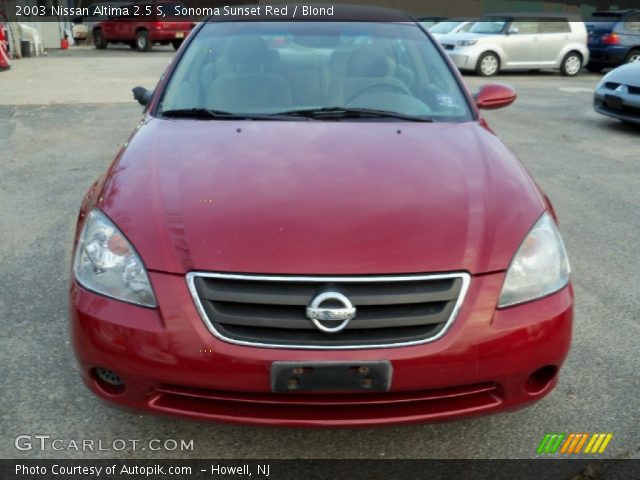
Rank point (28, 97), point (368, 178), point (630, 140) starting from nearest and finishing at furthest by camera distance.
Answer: point (368, 178), point (630, 140), point (28, 97)

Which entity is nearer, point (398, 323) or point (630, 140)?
point (398, 323)

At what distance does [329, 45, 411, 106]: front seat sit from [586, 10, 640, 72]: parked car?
1534 cm

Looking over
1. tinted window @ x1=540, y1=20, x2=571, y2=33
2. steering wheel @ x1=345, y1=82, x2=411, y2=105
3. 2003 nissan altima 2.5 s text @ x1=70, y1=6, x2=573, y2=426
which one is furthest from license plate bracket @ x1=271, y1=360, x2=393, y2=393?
Answer: tinted window @ x1=540, y1=20, x2=571, y2=33

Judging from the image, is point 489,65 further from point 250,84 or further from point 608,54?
point 250,84

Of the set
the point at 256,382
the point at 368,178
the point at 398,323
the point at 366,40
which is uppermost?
the point at 366,40

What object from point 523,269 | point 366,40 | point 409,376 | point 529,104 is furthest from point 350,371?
point 529,104

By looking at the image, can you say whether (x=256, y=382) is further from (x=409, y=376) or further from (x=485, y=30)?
(x=485, y=30)

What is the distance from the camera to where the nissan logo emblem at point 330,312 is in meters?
2.03

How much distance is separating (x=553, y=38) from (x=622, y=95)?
28.6 feet

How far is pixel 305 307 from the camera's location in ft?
6.74

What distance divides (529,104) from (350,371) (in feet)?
34.3

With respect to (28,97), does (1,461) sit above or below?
above

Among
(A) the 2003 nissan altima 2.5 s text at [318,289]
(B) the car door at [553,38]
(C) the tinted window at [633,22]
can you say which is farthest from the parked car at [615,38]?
(A) the 2003 nissan altima 2.5 s text at [318,289]

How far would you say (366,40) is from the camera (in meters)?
3.75
